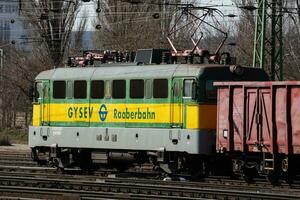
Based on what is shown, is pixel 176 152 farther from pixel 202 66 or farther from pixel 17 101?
pixel 17 101

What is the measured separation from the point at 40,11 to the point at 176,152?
29790 millimetres

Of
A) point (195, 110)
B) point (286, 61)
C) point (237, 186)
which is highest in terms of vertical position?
point (286, 61)

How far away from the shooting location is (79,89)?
26.0 meters

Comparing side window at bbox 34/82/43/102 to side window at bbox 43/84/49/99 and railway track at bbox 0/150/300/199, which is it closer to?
side window at bbox 43/84/49/99

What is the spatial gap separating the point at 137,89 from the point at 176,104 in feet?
5.29

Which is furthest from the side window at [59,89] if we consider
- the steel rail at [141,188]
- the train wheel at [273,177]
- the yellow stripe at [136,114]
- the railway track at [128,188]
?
the train wheel at [273,177]

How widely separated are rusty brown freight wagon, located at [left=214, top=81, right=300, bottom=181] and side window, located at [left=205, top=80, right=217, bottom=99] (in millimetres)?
415

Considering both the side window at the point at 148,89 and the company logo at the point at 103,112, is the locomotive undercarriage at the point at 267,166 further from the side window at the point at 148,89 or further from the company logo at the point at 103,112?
the company logo at the point at 103,112

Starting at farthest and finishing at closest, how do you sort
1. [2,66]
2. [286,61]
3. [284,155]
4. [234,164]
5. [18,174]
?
[2,66] < [286,61] < [18,174] < [234,164] < [284,155]

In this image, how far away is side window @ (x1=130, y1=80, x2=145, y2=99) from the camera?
24.1m

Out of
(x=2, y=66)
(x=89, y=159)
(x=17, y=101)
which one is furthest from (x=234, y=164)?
(x=2, y=66)

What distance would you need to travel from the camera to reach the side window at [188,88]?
22.8m

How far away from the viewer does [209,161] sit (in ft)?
76.0

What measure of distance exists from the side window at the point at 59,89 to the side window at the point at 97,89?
4.47ft
